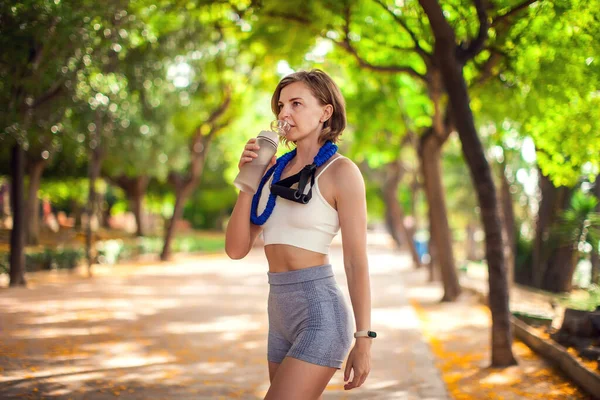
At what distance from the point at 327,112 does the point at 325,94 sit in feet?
0.30

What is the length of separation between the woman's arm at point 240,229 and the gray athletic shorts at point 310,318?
22cm

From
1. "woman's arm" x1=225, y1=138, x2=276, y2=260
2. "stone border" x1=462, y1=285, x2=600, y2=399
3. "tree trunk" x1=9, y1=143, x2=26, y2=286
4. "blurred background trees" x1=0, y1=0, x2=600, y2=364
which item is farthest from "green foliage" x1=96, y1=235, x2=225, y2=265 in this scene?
"woman's arm" x1=225, y1=138, x2=276, y2=260

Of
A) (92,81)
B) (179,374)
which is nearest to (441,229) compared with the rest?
(92,81)

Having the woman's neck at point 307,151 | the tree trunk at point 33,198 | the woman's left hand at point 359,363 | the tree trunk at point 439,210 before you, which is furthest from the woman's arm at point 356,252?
the tree trunk at point 33,198

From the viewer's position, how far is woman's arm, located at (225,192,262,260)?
117 inches

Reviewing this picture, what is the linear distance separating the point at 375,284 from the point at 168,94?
1198cm

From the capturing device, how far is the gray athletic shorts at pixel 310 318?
282cm

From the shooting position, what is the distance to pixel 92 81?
14.9 m

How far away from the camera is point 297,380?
2721 millimetres

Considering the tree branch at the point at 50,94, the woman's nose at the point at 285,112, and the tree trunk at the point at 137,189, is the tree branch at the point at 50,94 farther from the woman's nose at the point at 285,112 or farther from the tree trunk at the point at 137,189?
the tree trunk at the point at 137,189

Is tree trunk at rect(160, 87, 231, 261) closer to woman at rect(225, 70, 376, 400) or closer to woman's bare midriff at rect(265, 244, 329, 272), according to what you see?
woman at rect(225, 70, 376, 400)

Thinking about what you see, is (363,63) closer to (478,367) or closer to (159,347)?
(478,367)

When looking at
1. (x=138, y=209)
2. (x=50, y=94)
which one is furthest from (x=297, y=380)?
(x=138, y=209)

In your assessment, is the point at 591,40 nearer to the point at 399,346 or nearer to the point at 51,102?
the point at 399,346
